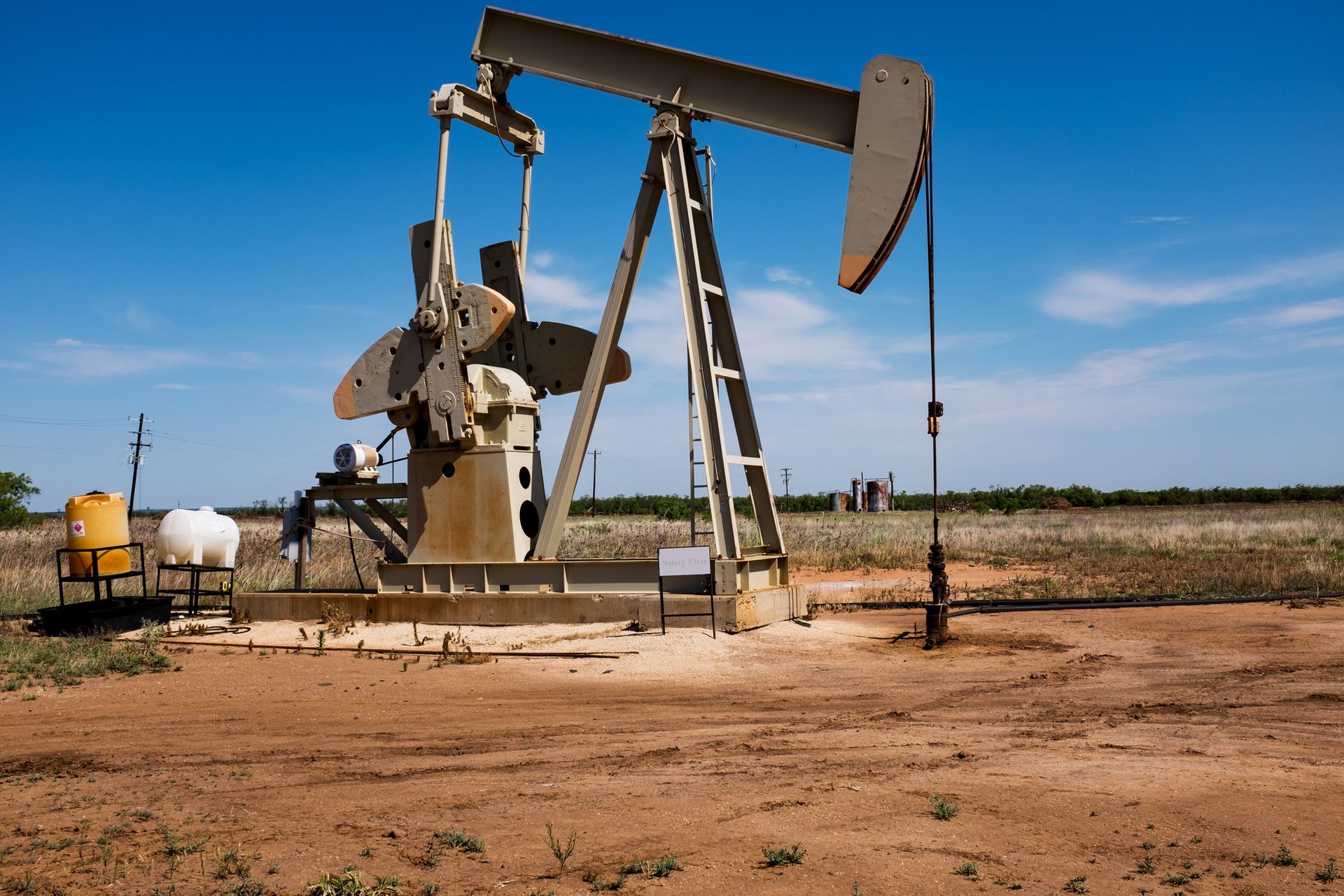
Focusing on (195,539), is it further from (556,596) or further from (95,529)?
(556,596)

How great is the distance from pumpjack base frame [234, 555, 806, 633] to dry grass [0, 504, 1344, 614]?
1.05m

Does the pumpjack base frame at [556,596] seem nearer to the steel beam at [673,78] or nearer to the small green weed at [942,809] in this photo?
the steel beam at [673,78]

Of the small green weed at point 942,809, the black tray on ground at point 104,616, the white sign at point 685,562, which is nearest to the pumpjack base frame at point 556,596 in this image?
the white sign at point 685,562

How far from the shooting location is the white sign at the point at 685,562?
9.54 m

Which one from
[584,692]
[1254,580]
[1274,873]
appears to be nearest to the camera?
[1274,873]

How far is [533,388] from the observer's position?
12.0 meters

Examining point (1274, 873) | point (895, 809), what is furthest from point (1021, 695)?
point (1274, 873)

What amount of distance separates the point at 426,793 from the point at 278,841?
2.76ft

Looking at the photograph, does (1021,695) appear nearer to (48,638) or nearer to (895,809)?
(895,809)

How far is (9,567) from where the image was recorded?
19812mm

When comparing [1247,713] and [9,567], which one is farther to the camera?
[9,567]

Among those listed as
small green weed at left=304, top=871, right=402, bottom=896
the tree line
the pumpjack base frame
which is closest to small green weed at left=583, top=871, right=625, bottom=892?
small green weed at left=304, top=871, right=402, bottom=896

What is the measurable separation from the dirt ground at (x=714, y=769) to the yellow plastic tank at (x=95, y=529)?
3372 mm

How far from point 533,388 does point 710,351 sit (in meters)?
2.70
